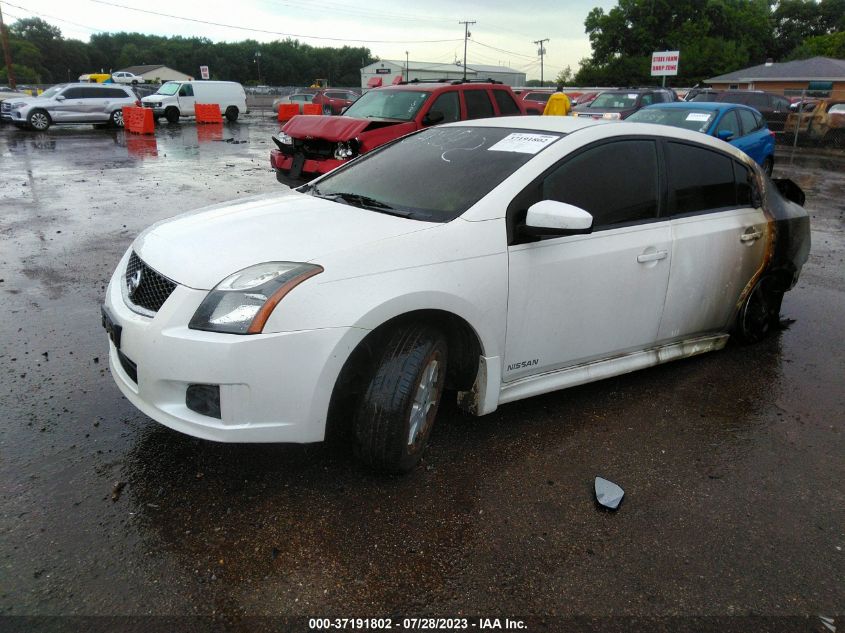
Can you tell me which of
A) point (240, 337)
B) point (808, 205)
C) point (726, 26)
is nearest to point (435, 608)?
point (240, 337)

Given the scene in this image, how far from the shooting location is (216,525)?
266 centimetres

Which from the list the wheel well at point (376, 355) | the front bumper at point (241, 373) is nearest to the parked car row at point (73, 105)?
the front bumper at point (241, 373)

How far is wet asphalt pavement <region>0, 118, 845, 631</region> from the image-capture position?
234cm

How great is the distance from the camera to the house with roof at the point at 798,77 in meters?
46.9

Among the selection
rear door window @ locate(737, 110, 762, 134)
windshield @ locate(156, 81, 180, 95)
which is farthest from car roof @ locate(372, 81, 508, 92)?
windshield @ locate(156, 81, 180, 95)

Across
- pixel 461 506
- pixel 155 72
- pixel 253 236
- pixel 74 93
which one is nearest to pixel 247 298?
pixel 253 236

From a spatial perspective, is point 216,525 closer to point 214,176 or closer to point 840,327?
point 840,327

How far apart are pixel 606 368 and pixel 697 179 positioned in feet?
4.51

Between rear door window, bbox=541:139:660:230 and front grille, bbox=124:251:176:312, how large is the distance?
1.85 metres

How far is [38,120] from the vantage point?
22.8 meters

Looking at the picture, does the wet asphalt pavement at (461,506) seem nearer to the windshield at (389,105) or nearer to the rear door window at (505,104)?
the windshield at (389,105)

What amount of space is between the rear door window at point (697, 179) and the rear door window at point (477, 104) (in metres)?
6.49

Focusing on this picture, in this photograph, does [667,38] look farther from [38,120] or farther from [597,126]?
[597,126]

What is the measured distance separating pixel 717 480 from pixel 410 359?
5.31ft
